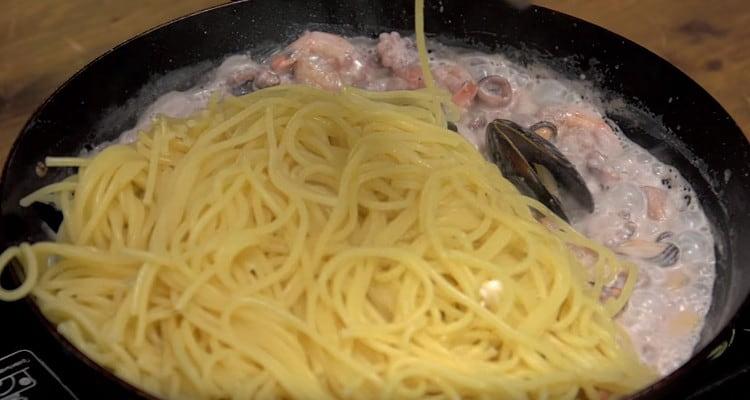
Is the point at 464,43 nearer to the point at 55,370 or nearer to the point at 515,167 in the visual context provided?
the point at 515,167

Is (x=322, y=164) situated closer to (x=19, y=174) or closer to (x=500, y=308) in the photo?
(x=500, y=308)

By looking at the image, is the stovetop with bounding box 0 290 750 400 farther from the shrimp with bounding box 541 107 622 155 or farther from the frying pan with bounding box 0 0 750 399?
the shrimp with bounding box 541 107 622 155

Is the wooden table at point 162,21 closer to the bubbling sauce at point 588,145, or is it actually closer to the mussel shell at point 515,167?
the bubbling sauce at point 588,145

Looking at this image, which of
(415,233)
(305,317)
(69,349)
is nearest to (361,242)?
(415,233)

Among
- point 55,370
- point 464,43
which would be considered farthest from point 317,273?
point 464,43

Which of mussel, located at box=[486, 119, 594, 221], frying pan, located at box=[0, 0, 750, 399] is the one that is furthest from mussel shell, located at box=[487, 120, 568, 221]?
frying pan, located at box=[0, 0, 750, 399]

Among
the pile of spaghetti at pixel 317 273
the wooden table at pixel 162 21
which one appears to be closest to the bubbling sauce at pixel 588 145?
the pile of spaghetti at pixel 317 273
